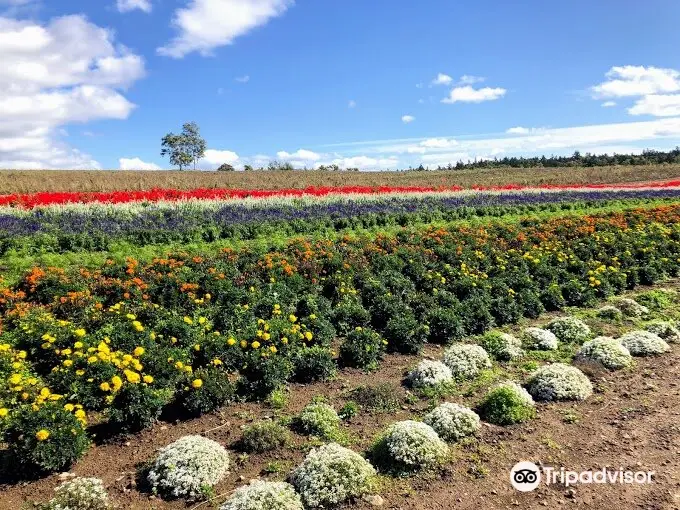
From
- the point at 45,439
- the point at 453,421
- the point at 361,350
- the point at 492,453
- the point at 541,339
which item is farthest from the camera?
the point at 541,339

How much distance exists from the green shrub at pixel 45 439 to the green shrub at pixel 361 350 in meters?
3.45

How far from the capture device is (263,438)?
5.01 meters

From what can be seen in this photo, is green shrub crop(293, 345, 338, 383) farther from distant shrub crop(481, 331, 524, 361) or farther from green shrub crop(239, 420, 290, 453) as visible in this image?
distant shrub crop(481, 331, 524, 361)

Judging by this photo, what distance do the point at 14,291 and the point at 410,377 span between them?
6.63 m

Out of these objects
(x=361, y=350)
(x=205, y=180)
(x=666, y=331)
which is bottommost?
(x=666, y=331)

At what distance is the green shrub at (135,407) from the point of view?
16.9 ft

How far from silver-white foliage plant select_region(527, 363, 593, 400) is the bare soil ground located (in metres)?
0.14

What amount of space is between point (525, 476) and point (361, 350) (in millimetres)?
2877

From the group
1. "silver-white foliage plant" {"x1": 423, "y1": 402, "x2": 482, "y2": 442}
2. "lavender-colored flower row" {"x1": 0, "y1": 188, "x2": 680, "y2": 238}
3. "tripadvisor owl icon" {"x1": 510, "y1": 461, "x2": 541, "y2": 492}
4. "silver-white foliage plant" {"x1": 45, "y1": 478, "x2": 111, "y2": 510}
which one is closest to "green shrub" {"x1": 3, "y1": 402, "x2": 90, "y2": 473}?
"silver-white foliage plant" {"x1": 45, "y1": 478, "x2": 111, "y2": 510}

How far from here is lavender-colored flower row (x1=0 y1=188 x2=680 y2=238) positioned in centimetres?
1289

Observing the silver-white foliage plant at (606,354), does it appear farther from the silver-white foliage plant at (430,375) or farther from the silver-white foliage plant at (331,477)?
the silver-white foliage plant at (331,477)

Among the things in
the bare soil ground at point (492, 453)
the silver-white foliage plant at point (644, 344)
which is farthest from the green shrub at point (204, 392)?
the silver-white foliage plant at point (644, 344)

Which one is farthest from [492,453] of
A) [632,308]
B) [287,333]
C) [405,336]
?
[632,308]

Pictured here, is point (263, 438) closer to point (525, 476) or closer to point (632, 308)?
point (525, 476)
